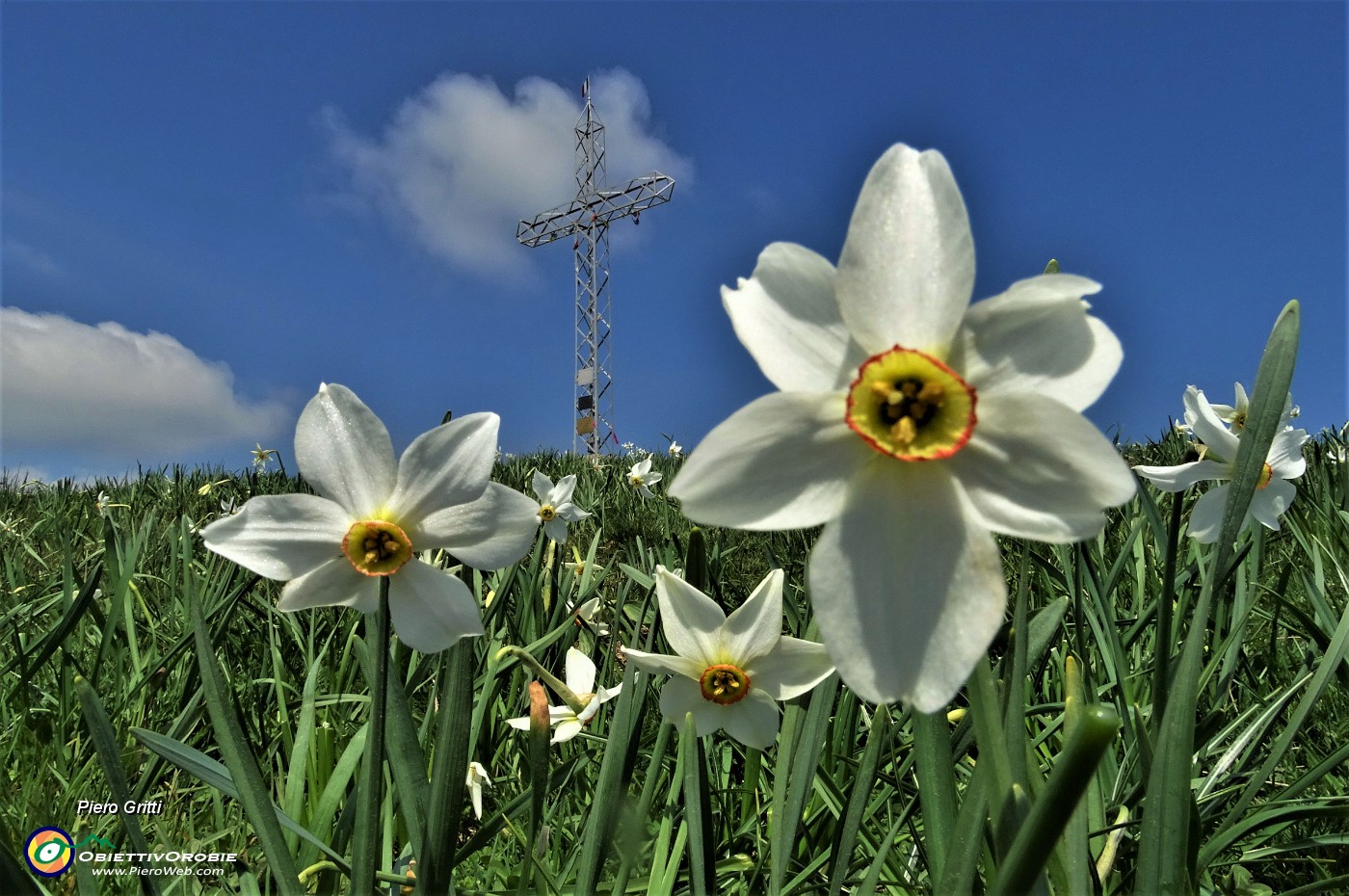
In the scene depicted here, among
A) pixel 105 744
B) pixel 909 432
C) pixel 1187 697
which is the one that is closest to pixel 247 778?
pixel 105 744

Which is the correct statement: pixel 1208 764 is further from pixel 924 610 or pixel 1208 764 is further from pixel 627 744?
pixel 924 610

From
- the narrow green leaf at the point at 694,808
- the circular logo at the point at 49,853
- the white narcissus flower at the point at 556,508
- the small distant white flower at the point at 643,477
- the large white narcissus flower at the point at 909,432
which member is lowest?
the circular logo at the point at 49,853

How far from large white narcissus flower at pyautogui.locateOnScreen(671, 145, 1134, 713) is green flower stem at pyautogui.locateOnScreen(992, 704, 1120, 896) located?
99 mm

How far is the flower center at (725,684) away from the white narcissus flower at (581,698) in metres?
0.24

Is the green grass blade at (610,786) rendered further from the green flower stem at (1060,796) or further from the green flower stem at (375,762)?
the green flower stem at (1060,796)

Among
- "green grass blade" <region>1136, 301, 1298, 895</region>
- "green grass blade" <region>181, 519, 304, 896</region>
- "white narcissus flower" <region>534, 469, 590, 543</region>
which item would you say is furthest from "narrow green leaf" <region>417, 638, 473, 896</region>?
"white narcissus flower" <region>534, 469, 590, 543</region>

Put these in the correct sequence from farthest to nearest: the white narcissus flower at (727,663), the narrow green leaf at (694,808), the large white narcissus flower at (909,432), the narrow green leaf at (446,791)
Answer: the white narcissus flower at (727,663) < the narrow green leaf at (694,808) < the narrow green leaf at (446,791) < the large white narcissus flower at (909,432)

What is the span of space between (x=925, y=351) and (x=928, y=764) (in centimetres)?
57

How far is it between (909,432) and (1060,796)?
325 millimetres

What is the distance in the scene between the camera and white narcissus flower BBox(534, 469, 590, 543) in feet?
11.2

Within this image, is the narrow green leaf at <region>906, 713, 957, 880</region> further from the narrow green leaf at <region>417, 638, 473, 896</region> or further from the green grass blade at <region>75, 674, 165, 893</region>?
the green grass blade at <region>75, 674, 165, 893</region>

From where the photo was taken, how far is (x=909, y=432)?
2.39 feet

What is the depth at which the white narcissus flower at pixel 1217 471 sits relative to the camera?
174 centimetres

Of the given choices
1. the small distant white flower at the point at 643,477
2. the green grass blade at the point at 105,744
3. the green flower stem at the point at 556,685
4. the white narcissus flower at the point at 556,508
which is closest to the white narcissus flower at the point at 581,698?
the green flower stem at the point at 556,685
